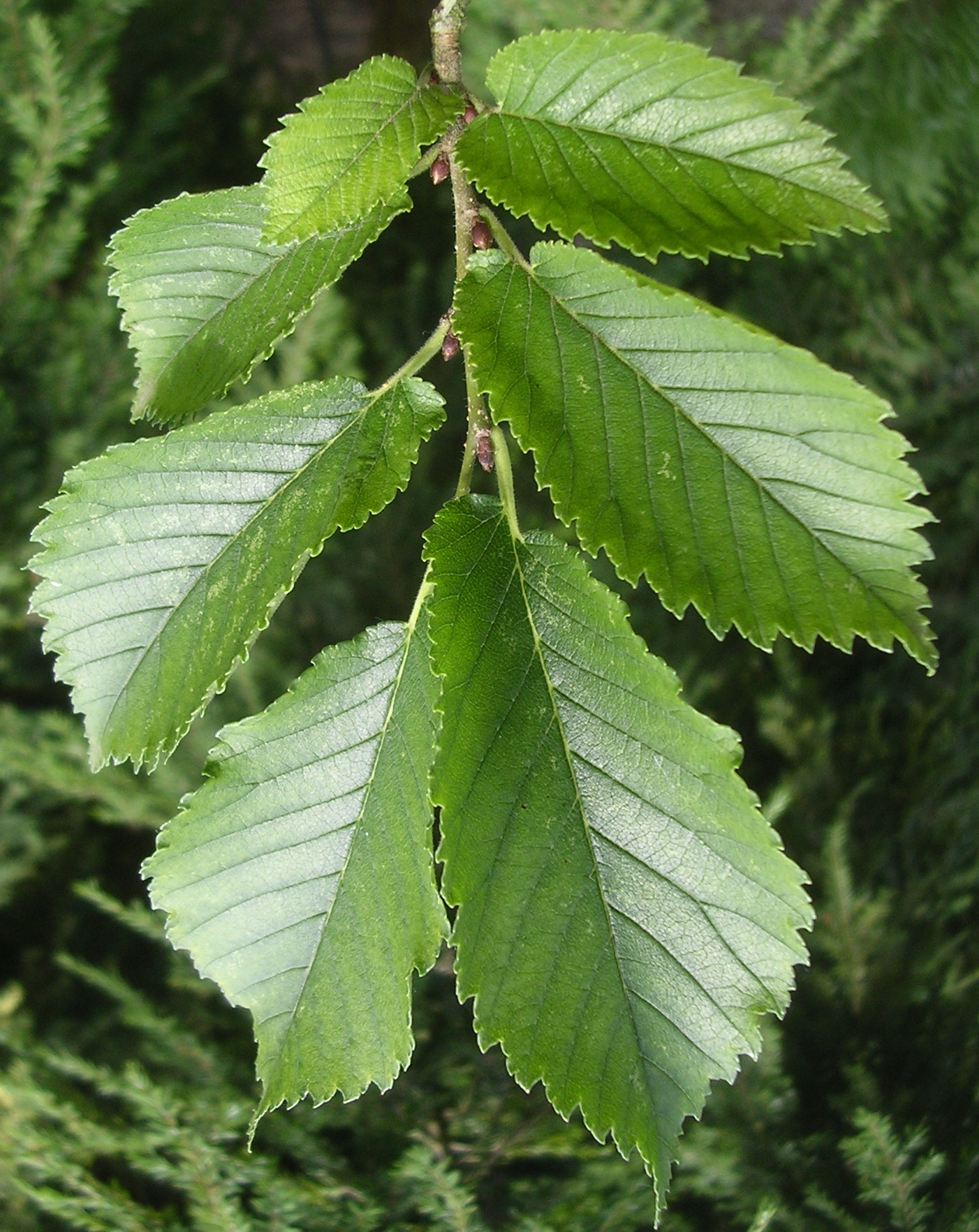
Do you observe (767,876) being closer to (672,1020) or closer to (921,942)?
(672,1020)

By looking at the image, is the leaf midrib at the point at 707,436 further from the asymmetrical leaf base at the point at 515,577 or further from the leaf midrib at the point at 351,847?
the leaf midrib at the point at 351,847

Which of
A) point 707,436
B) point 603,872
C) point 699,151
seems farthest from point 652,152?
point 603,872

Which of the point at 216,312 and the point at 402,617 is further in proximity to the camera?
the point at 402,617

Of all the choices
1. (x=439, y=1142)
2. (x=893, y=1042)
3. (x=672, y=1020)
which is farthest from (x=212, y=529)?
(x=893, y=1042)

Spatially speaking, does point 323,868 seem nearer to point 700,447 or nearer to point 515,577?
point 515,577


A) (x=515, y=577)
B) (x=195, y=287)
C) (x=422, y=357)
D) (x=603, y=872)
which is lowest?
(x=603, y=872)

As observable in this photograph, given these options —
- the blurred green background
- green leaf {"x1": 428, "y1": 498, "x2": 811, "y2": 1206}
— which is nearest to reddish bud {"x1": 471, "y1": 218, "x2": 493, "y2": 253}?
green leaf {"x1": 428, "y1": 498, "x2": 811, "y2": 1206}
